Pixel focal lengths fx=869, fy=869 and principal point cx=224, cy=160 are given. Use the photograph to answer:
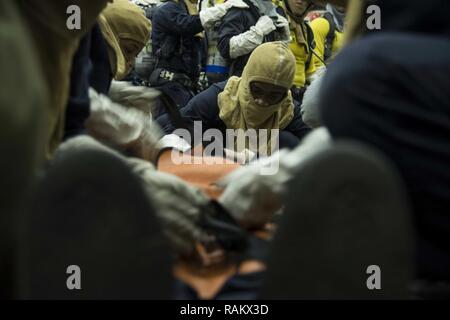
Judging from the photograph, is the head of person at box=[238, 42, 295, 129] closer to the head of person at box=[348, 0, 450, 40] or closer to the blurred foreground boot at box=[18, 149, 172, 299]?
the head of person at box=[348, 0, 450, 40]

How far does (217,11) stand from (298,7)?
20.6 inches

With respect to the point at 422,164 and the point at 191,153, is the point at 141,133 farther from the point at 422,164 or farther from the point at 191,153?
the point at 422,164

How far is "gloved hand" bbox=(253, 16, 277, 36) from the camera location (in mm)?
5332

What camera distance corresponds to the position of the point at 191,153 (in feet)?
8.36

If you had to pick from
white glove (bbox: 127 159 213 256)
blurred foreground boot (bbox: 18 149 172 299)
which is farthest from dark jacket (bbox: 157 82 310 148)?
blurred foreground boot (bbox: 18 149 172 299)

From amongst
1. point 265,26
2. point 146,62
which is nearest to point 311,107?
point 265,26

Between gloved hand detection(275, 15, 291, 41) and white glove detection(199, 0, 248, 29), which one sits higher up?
white glove detection(199, 0, 248, 29)

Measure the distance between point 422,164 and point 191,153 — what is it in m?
1.25

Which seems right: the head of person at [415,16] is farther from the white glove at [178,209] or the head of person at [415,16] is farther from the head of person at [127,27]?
the head of person at [127,27]

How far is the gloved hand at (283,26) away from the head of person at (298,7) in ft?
0.28

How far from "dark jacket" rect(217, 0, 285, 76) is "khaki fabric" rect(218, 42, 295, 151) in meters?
1.30

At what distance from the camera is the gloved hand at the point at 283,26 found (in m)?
5.48

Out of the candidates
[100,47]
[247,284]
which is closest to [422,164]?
[247,284]

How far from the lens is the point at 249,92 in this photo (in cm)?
403
